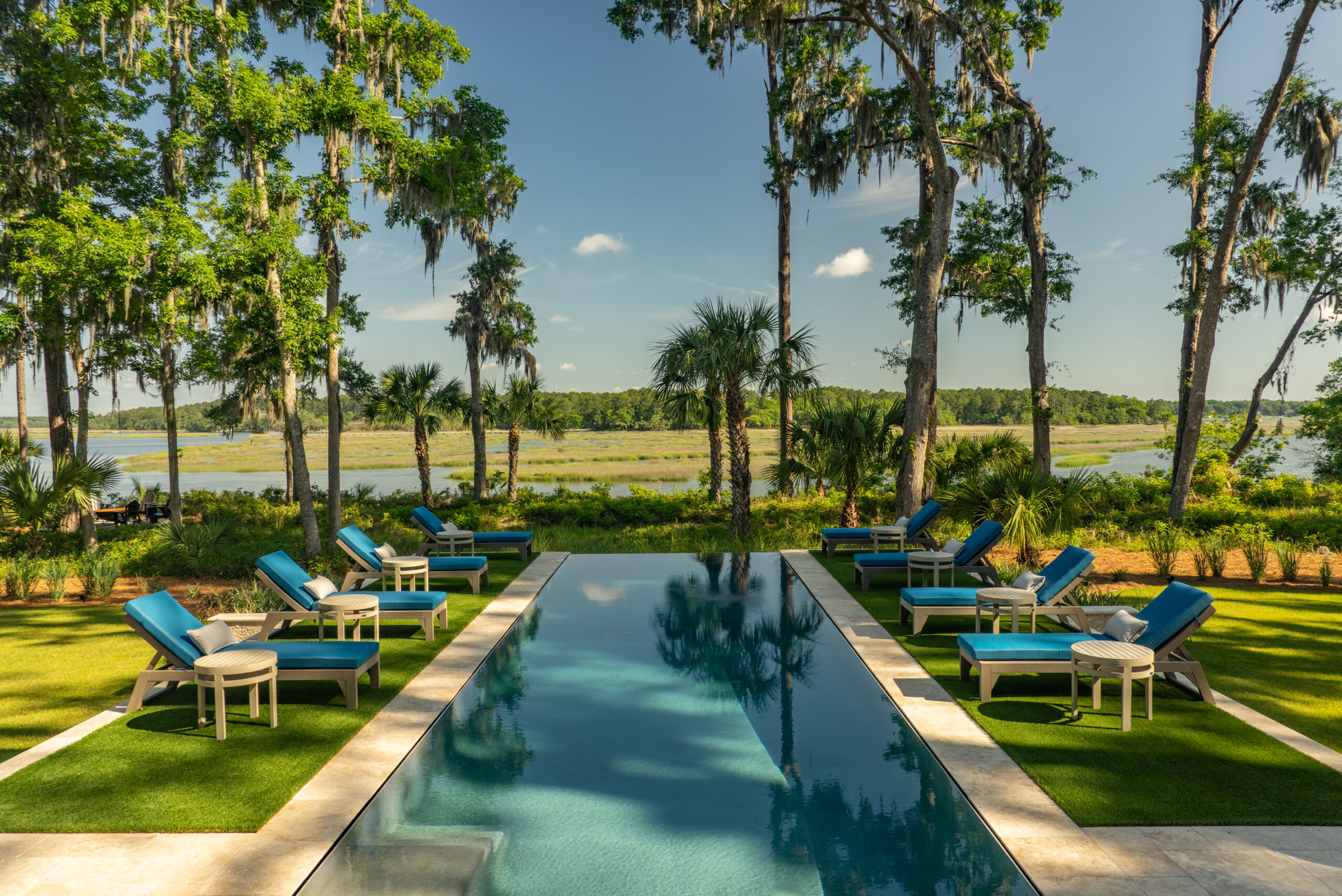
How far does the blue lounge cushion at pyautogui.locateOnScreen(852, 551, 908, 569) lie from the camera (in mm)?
9297

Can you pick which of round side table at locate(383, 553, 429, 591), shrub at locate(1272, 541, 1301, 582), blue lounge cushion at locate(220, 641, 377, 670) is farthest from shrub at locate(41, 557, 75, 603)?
shrub at locate(1272, 541, 1301, 582)

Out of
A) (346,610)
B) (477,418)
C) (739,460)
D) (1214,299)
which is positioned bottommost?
(346,610)

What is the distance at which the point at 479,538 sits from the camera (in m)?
12.0

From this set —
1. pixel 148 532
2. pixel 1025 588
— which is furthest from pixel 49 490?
pixel 1025 588

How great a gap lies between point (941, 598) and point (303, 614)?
6325mm

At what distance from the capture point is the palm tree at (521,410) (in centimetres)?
2344

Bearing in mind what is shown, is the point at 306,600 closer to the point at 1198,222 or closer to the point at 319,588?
the point at 319,588

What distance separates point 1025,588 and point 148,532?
16125 mm

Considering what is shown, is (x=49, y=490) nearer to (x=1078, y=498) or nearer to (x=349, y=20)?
(x=349, y=20)

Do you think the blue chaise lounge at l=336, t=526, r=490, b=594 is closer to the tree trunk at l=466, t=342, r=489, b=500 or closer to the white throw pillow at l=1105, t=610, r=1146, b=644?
the white throw pillow at l=1105, t=610, r=1146, b=644

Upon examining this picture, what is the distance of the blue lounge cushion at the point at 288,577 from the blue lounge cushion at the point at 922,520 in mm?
8419

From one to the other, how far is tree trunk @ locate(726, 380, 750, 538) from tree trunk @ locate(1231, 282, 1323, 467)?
1516cm

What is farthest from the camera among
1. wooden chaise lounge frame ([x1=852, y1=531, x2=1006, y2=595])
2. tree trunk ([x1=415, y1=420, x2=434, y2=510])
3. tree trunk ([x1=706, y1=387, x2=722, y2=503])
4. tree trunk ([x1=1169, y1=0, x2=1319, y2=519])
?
tree trunk ([x1=415, y1=420, x2=434, y2=510])

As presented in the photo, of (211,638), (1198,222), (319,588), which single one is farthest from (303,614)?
(1198,222)
